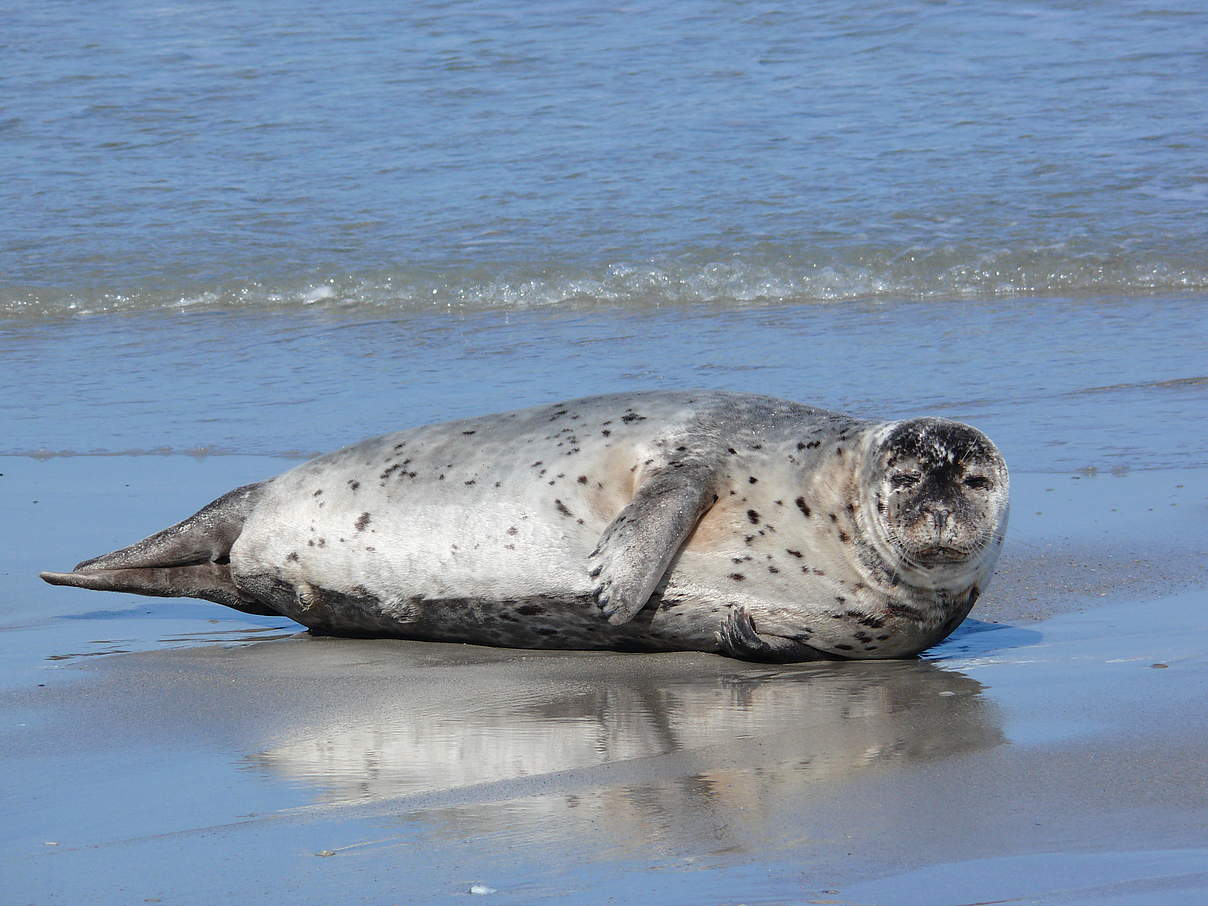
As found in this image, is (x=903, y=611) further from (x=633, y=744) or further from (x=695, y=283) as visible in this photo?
(x=695, y=283)

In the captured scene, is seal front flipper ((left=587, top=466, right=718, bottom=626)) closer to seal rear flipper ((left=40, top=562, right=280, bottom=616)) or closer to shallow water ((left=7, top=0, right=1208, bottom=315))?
seal rear flipper ((left=40, top=562, right=280, bottom=616))

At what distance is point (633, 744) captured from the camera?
3350 mm

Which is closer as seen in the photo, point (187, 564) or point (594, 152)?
point (187, 564)

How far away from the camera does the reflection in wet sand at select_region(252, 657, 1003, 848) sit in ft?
9.45

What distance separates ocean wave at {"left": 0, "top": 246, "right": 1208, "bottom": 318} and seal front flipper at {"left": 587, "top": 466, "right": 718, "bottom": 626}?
5979mm

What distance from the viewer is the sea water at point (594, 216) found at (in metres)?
7.77

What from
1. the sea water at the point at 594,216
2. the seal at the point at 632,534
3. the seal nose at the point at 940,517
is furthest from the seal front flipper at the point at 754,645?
the sea water at the point at 594,216

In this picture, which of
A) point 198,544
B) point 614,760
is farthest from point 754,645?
point 198,544

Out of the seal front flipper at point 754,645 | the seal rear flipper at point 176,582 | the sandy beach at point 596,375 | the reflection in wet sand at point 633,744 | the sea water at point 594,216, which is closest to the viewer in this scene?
the sandy beach at point 596,375

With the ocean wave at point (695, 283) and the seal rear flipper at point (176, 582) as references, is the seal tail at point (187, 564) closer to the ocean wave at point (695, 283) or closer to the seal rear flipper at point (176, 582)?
the seal rear flipper at point (176, 582)

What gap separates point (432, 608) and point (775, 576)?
0.89 m

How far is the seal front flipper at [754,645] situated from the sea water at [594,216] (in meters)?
2.32

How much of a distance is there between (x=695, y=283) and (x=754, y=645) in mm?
6523

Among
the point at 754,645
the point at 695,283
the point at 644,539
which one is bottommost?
the point at 754,645
